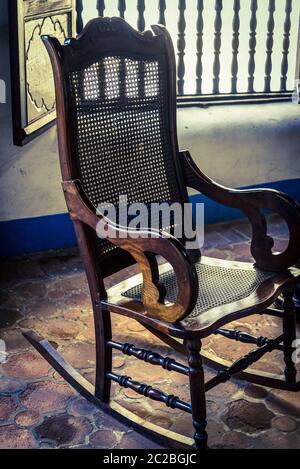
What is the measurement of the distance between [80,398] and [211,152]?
7.17 feet

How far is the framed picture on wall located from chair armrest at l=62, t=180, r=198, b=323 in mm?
1052

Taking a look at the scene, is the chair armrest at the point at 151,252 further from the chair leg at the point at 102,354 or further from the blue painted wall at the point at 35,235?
the blue painted wall at the point at 35,235

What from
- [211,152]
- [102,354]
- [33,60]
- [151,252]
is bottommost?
[102,354]

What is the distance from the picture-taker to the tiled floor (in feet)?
7.23

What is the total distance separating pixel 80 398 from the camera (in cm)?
242

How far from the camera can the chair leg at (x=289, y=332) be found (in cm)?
240

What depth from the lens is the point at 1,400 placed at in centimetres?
241

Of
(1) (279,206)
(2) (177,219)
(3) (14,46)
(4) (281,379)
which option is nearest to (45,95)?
(3) (14,46)

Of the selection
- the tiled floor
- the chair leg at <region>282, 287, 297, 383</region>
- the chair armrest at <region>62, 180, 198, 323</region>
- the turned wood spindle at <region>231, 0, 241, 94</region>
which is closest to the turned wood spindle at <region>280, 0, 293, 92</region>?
the turned wood spindle at <region>231, 0, 241, 94</region>

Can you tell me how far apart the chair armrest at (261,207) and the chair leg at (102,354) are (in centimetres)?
59

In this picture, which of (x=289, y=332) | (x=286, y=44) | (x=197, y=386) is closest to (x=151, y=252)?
(x=197, y=386)

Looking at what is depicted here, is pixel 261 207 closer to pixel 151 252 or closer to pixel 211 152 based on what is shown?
pixel 151 252

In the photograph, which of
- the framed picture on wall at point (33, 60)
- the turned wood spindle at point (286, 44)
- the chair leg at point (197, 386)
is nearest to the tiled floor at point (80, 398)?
the chair leg at point (197, 386)

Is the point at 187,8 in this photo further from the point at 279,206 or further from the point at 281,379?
the point at 281,379
